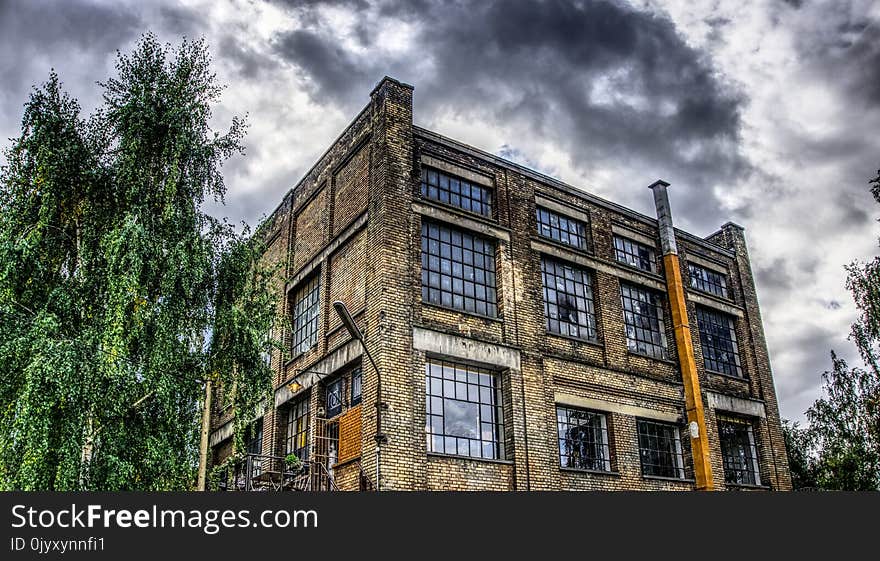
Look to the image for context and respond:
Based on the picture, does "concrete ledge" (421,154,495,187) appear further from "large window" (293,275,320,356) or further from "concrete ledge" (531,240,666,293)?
"large window" (293,275,320,356)

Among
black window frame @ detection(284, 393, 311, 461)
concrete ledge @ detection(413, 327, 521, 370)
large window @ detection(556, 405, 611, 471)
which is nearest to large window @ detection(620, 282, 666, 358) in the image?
large window @ detection(556, 405, 611, 471)

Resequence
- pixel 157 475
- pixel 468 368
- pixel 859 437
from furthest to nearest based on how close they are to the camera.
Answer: pixel 859 437
pixel 468 368
pixel 157 475

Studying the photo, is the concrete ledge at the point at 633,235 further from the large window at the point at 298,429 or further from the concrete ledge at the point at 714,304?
the large window at the point at 298,429

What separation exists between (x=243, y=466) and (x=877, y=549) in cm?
1456

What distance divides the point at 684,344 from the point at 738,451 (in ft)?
11.6

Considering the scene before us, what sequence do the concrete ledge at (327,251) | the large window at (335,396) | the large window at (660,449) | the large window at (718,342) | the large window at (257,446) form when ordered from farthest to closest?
the large window at (718,342)
the large window at (257,446)
the large window at (660,449)
the concrete ledge at (327,251)
the large window at (335,396)

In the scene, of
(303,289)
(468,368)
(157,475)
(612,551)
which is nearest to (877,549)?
(612,551)

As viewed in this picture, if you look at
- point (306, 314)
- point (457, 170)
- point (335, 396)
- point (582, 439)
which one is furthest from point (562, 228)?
point (335, 396)

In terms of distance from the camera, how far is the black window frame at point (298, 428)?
1708 cm

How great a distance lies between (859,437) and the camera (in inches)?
951

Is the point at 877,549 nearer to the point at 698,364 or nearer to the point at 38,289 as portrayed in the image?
the point at 698,364

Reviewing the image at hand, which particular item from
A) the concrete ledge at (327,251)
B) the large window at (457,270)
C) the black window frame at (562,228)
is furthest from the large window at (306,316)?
the black window frame at (562,228)

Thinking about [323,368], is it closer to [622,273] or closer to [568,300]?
[568,300]

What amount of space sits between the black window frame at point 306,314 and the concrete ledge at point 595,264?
5.59 m
